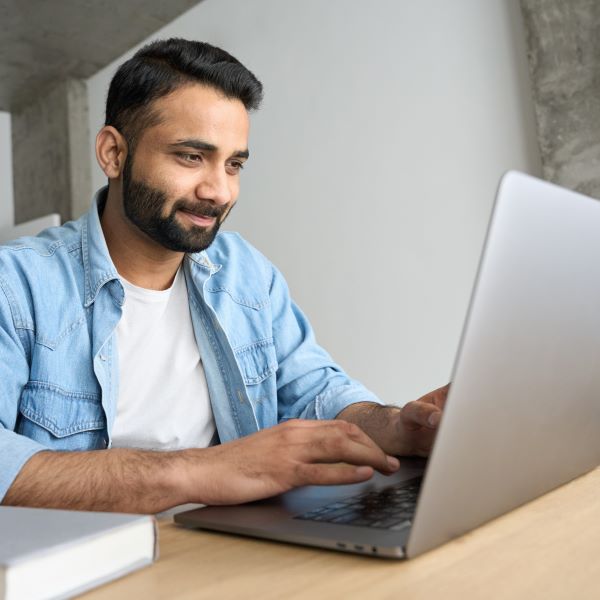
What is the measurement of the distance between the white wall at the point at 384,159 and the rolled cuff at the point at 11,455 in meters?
2.37

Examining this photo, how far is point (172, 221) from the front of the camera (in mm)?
1375

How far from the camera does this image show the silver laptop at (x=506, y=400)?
0.50 meters

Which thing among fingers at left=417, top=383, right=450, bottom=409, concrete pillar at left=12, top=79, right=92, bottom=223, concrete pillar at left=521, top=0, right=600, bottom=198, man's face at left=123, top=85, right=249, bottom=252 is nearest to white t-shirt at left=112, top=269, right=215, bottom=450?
man's face at left=123, top=85, right=249, bottom=252

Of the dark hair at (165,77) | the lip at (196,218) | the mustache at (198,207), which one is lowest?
the lip at (196,218)

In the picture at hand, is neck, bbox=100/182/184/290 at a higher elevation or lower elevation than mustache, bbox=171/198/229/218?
lower

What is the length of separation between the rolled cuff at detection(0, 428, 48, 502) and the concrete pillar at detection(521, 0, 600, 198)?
87.1 inches

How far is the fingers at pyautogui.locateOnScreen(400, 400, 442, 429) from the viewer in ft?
3.15

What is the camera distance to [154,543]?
0.59m

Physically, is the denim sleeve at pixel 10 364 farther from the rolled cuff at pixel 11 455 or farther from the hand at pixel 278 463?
the hand at pixel 278 463

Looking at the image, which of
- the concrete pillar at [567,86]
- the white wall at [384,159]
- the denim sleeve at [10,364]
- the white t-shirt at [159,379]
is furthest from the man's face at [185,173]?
the white wall at [384,159]

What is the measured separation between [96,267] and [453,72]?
2.31m

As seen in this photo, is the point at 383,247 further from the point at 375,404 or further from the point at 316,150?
the point at 375,404

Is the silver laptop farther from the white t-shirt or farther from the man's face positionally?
the man's face

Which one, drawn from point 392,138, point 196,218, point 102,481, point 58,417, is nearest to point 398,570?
point 102,481
